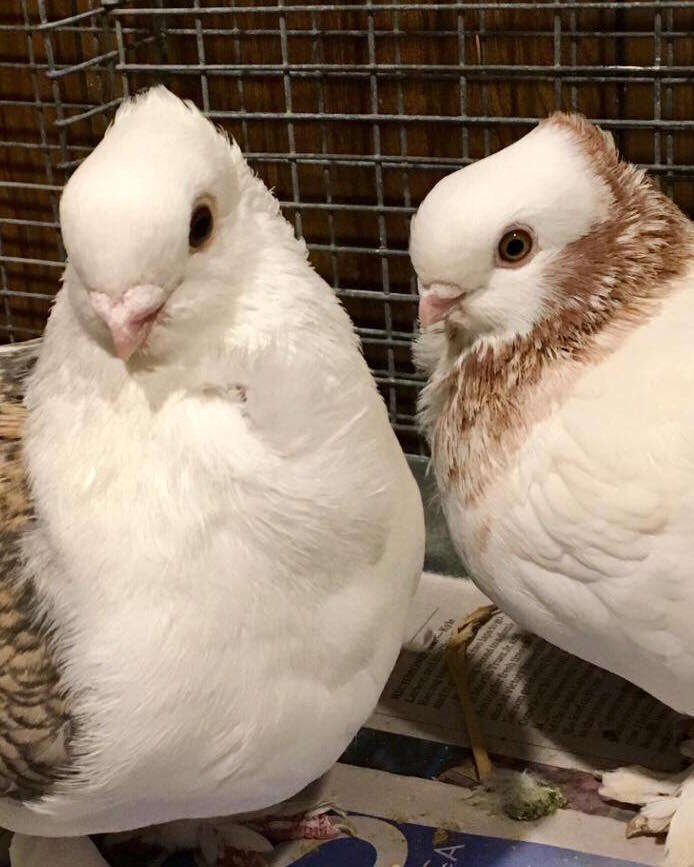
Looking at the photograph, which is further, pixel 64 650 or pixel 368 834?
pixel 368 834

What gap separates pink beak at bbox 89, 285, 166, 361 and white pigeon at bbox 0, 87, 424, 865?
20 mm

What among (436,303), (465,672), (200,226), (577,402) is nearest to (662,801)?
(465,672)

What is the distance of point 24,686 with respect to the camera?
778mm

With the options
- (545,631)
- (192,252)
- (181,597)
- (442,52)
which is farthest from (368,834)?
(442,52)

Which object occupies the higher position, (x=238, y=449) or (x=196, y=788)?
(x=238, y=449)

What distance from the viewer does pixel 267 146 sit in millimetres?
1489

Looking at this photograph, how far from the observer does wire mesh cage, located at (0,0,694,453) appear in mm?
1263

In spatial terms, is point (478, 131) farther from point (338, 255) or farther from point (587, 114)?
point (338, 255)

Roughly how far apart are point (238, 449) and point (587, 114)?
0.80 m

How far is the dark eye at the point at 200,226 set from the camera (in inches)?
28.1

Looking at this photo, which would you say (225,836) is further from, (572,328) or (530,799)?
(572,328)

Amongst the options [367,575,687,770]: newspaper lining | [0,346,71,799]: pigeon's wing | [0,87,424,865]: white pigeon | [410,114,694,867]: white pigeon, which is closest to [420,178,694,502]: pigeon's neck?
[410,114,694,867]: white pigeon

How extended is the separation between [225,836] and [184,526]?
0.39 metres

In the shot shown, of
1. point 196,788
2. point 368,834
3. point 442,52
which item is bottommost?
point 368,834
